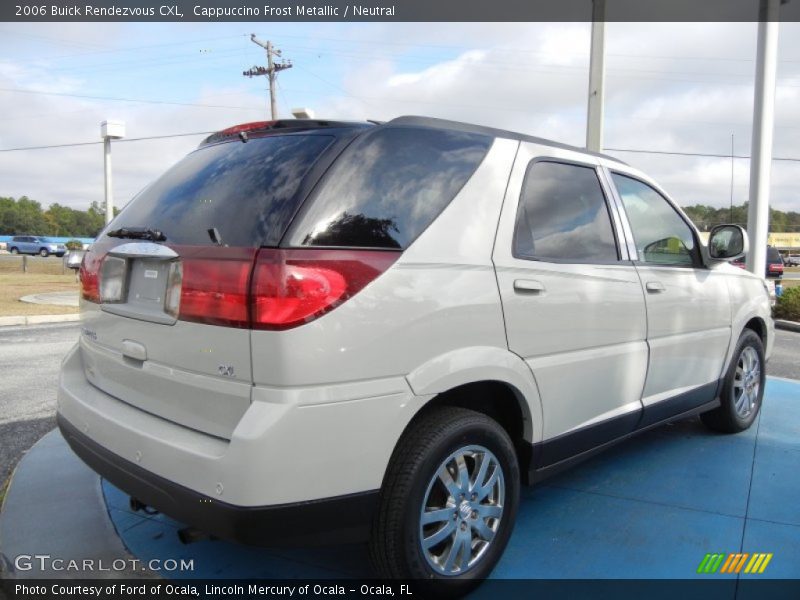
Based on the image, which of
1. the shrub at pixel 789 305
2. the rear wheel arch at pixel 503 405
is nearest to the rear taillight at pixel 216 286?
the rear wheel arch at pixel 503 405

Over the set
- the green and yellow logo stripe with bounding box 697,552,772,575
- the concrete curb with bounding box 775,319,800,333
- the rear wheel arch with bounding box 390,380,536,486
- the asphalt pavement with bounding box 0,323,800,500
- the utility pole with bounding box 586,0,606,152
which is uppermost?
the utility pole with bounding box 586,0,606,152

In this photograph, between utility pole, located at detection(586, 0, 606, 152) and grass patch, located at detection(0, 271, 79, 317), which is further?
grass patch, located at detection(0, 271, 79, 317)

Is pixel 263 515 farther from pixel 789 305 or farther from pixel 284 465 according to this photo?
pixel 789 305

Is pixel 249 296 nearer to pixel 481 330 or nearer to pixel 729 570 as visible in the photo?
pixel 481 330

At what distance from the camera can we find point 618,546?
2908 mm

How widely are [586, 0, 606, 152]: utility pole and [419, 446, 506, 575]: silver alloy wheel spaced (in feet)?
30.0

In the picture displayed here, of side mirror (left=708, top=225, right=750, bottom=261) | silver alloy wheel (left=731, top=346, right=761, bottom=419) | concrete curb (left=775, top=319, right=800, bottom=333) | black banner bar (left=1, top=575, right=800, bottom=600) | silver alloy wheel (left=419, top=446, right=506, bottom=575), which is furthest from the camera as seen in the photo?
concrete curb (left=775, top=319, right=800, bottom=333)

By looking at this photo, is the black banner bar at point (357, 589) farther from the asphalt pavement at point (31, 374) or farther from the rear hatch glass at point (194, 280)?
the asphalt pavement at point (31, 374)

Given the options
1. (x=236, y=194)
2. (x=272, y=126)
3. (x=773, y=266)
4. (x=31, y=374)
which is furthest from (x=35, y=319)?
(x=773, y=266)

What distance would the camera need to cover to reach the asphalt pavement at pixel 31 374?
A: 15.1ft

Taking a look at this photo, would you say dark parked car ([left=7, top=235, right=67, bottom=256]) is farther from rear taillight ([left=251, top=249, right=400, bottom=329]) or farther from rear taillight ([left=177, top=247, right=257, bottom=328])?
rear taillight ([left=251, top=249, right=400, bottom=329])

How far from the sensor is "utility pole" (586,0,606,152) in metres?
10.4

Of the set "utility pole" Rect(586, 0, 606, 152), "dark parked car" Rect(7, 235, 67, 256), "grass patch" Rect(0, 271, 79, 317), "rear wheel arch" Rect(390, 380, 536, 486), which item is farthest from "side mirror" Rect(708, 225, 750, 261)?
"dark parked car" Rect(7, 235, 67, 256)

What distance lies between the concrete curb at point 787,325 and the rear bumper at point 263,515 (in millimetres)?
13311
